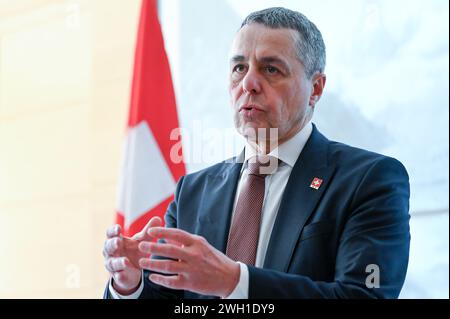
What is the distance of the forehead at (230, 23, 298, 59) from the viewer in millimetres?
2082

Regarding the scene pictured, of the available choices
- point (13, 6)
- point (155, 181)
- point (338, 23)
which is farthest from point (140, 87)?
point (13, 6)

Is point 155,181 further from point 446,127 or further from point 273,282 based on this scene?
point 273,282

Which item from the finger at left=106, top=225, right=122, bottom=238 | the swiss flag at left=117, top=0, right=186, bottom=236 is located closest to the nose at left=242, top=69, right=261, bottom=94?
the finger at left=106, top=225, right=122, bottom=238

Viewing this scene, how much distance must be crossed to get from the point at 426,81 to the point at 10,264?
3358mm

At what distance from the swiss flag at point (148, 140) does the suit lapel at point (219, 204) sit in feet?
5.42

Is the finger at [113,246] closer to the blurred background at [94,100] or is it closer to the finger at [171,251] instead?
the finger at [171,251]

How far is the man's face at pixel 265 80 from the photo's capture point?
81.4 inches

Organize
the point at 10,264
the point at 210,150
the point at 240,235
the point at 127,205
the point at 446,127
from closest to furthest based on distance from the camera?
the point at 240,235
the point at 446,127
the point at 127,205
the point at 210,150
the point at 10,264

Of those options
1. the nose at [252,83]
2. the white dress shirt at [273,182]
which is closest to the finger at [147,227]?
the white dress shirt at [273,182]

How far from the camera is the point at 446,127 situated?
3.58 metres

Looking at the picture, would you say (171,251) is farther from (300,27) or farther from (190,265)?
(300,27)

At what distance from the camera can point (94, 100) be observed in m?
4.76

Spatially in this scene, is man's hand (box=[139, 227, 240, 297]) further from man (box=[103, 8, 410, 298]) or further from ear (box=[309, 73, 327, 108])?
ear (box=[309, 73, 327, 108])
